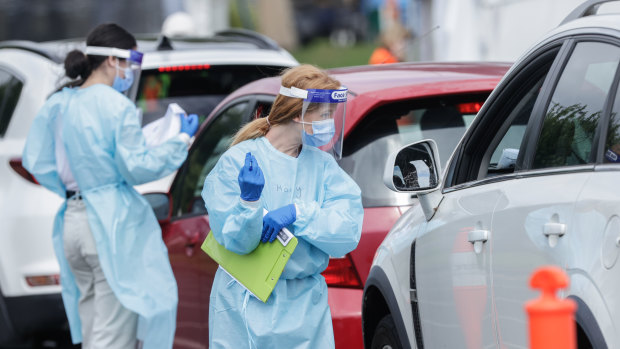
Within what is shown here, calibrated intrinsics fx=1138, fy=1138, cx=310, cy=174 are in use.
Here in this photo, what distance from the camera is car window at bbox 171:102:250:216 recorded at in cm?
572

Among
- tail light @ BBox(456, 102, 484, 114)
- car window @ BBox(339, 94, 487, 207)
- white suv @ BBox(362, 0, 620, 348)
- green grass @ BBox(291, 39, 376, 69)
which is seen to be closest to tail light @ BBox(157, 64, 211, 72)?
car window @ BBox(339, 94, 487, 207)

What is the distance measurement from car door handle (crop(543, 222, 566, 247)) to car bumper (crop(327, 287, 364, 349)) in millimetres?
1787

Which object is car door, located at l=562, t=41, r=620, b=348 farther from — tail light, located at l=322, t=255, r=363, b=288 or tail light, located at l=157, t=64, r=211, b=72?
tail light, located at l=157, t=64, r=211, b=72

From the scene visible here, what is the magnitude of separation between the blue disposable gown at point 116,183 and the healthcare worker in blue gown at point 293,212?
153cm

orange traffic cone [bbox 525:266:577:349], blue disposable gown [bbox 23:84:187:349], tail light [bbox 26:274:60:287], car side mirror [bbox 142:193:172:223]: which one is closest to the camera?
orange traffic cone [bbox 525:266:577:349]

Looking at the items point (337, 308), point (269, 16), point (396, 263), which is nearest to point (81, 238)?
point (337, 308)

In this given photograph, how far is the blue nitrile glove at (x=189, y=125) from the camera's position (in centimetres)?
571

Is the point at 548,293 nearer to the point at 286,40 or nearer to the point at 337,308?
A: the point at 337,308

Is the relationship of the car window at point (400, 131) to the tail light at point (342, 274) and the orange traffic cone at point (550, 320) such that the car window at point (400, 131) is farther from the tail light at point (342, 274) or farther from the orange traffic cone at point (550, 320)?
the orange traffic cone at point (550, 320)

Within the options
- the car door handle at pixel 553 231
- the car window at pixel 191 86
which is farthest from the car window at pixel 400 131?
the car window at pixel 191 86

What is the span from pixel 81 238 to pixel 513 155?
2757 millimetres

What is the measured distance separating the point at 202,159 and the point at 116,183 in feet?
1.98

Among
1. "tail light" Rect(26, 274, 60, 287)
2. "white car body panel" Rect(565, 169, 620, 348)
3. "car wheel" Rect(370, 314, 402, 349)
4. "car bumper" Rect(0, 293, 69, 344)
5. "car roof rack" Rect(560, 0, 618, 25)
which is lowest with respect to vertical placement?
"car bumper" Rect(0, 293, 69, 344)

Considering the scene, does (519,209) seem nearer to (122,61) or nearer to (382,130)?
(382,130)
